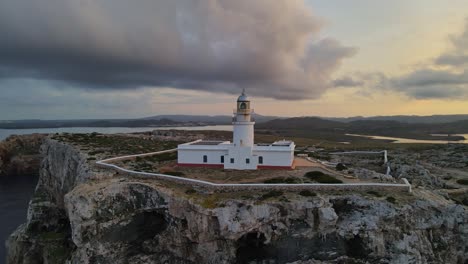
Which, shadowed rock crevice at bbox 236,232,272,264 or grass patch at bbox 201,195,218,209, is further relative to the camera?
shadowed rock crevice at bbox 236,232,272,264

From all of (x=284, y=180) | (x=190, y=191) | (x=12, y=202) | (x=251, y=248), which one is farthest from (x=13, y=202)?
(x=284, y=180)

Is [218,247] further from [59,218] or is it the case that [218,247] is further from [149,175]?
[59,218]

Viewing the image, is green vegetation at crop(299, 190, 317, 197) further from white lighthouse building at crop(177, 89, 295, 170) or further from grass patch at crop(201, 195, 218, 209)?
white lighthouse building at crop(177, 89, 295, 170)

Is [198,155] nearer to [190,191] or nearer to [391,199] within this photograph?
[190,191]

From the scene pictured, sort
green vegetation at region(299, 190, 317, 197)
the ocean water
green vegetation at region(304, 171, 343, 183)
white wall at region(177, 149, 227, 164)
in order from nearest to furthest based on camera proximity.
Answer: green vegetation at region(299, 190, 317, 197) < green vegetation at region(304, 171, 343, 183) < white wall at region(177, 149, 227, 164) < the ocean water

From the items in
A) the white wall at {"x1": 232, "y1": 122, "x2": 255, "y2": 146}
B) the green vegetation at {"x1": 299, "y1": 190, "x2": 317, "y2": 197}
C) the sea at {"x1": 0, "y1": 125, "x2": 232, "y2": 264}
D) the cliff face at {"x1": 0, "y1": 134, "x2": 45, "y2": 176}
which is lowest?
the sea at {"x1": 0, "y1": 125, "x2": 232, "y2": 264}

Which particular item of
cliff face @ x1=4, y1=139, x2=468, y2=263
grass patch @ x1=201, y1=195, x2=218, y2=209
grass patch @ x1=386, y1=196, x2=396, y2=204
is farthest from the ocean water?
grass patch @ x1=386, y1=196, x2=396, y2=204
